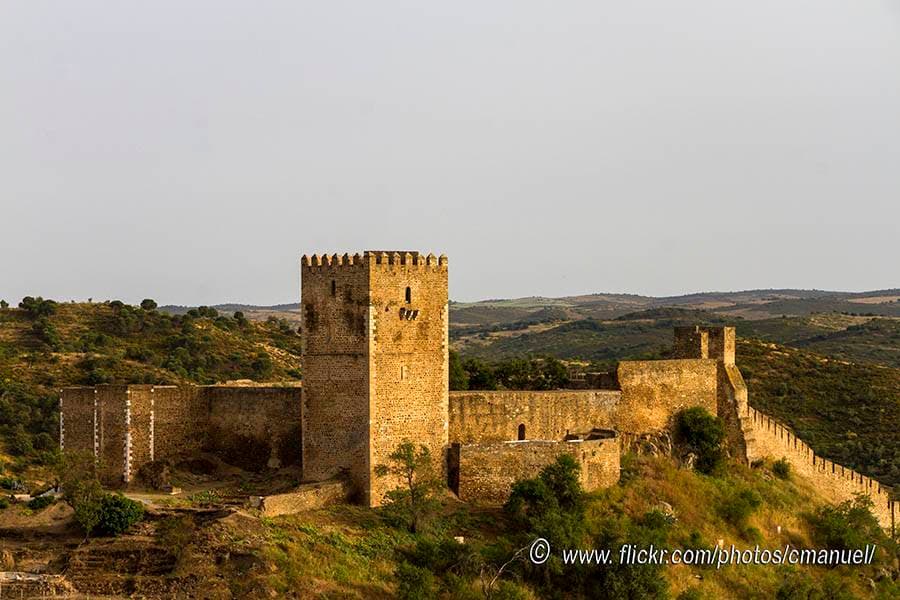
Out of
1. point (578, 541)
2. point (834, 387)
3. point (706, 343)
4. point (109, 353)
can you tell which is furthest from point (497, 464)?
point (834, 387)

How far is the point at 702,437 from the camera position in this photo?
3706 centimetres

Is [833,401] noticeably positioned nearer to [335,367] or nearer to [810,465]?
[810,465]

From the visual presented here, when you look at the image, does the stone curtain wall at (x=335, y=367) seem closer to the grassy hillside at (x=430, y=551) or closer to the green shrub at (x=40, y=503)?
the grassy hillside at (x=430, y=551)

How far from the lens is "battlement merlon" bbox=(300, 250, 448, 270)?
3073cm

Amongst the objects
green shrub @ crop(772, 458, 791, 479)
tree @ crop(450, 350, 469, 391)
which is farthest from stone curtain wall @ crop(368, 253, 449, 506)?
green shrub @ crop(772, 458, 791, 479)

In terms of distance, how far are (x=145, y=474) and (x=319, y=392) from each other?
6591 millimetres

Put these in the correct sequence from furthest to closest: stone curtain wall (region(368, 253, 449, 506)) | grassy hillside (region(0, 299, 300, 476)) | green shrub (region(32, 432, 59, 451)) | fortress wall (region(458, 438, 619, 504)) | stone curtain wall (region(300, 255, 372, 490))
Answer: grassy hillside (region(0, 299, 300, 476))
green shrub (region(32, 432, 59, 451))
fortress wall (region(458, 438, 619, 504))
stone curtain wall (region(300, 255, 372, 490))
stone curtain wall (region(368, 253, 449, 506))

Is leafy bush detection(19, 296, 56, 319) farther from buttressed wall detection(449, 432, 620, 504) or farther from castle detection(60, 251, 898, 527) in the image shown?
buttressed wall detection(449, 432, 620, 504)

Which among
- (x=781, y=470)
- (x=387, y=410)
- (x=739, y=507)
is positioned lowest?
(x=739, y=507)

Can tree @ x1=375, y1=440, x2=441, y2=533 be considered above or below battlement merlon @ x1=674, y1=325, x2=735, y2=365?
below

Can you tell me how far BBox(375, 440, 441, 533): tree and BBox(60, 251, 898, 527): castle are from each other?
24cm

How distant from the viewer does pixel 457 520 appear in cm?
3022

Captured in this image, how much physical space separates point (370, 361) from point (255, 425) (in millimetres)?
6260

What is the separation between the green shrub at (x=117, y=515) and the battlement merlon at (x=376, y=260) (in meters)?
7.56
